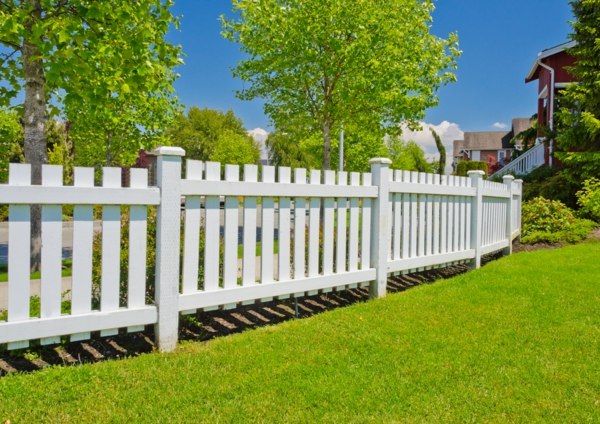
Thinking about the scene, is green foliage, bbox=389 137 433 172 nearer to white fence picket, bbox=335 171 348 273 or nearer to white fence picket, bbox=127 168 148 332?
white fence picket, bbox=335 171 348 273

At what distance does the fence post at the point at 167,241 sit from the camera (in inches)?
131

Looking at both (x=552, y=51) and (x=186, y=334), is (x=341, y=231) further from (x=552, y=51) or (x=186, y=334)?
(x=552, y=51)

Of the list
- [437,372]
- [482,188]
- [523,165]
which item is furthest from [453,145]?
[437,372]

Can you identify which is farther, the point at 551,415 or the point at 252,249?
the point at 252,249

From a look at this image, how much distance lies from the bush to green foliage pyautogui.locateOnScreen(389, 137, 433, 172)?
84.8 feet

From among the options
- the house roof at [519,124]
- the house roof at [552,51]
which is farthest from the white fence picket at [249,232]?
the house roof at [519,124]

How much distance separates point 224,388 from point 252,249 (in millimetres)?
1375

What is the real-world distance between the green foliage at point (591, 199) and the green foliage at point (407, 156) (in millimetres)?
24475

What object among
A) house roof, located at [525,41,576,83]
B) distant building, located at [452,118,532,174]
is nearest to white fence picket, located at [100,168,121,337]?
house roof, located at [525,41,576,83]

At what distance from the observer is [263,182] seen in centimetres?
386

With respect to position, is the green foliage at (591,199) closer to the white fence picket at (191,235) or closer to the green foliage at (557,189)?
the green foliage at (557,189)

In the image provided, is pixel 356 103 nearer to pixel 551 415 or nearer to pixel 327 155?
pixel 327 155

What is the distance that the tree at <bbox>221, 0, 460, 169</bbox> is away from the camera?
10.1 m

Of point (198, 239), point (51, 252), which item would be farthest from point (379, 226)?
point (51, 252)
